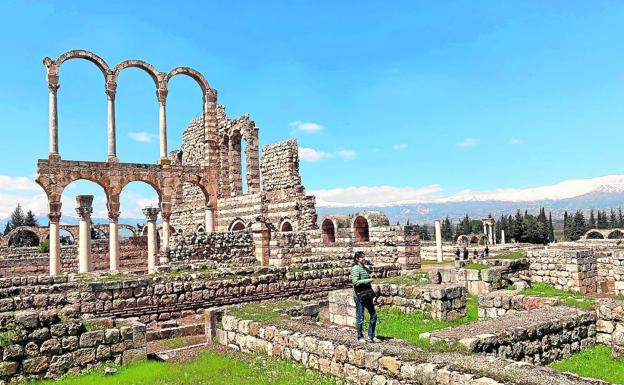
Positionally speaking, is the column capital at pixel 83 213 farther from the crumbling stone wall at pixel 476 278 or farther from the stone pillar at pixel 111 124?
the crumbling stone wall at pixel 476 278

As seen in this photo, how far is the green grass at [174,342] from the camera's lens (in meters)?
10.5

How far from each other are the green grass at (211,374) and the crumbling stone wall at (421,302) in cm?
352

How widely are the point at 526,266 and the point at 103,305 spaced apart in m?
13.5

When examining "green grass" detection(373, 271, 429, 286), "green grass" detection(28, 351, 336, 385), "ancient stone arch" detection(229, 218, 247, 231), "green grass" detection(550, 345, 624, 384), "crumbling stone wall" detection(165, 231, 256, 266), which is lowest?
"green grass" detection(550, 345, 624, 384)

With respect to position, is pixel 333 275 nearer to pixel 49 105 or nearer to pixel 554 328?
pixel 554 328

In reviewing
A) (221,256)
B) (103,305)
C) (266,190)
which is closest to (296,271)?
(103,305)

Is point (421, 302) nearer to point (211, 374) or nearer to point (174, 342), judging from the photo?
point (174, 342)

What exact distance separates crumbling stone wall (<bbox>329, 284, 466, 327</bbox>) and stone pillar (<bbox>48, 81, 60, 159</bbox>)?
17401 mm

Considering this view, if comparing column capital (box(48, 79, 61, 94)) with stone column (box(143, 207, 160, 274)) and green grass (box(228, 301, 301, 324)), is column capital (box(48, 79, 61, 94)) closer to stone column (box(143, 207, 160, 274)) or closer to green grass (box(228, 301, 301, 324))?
stone column (box(143, 207, 160, 274))

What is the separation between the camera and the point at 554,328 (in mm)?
8531

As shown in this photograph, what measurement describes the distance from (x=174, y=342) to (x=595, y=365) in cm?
789

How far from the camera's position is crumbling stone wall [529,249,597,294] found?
1587 centimetres

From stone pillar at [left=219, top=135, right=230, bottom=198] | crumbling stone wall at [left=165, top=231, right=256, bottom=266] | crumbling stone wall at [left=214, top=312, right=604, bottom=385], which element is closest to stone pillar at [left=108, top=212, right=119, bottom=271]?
crumbling stone wall at [left=165, top=231, right=256, bottom=266]

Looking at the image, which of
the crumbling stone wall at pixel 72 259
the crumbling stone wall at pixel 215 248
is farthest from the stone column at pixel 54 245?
the crumbling stone wall at pixel 215 248
